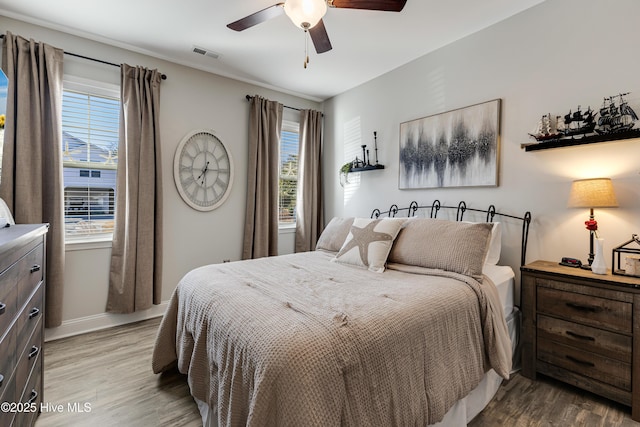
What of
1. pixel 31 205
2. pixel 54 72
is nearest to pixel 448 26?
pixel 54 72

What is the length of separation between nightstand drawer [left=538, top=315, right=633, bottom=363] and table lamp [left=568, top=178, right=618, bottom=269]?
423 mm

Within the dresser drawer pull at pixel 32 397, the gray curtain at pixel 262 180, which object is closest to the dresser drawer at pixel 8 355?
the dresser drawer pull at pixel 32 397

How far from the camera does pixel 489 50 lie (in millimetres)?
2629

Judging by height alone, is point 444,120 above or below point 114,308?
above

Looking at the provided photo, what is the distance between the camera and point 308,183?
14.0 feet

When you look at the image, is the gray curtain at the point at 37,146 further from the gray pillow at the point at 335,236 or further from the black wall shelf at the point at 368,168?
the black wall shelf at the point at 368,168

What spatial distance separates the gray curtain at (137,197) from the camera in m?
2.90

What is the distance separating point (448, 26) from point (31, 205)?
3.85m

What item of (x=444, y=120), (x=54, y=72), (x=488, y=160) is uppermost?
(x=54, y=72)

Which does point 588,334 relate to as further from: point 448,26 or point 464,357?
point 448,26

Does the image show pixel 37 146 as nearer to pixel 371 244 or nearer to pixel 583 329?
pixel 371 244

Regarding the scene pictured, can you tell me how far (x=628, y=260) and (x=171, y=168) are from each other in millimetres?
3881

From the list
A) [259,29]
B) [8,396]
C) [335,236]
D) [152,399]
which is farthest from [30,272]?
[259,29]

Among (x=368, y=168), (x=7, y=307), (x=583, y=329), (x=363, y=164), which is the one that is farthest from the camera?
(x=363, y=164)
